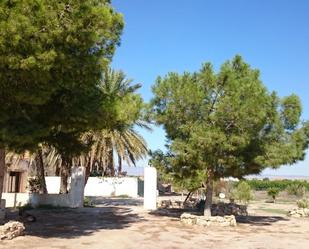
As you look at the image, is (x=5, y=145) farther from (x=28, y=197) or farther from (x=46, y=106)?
(x=28, y=197)

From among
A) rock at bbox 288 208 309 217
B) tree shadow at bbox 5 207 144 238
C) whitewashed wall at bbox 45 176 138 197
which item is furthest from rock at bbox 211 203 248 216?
whitewashed wall at bbox 45 176 138 197

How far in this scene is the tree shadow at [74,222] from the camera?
51.4 ft

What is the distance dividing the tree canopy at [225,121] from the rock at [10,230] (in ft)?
24.6

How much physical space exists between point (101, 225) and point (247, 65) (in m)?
8.77

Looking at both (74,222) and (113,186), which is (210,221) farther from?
(113,186)

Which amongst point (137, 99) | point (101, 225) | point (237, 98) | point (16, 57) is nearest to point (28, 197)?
point (101, 225)

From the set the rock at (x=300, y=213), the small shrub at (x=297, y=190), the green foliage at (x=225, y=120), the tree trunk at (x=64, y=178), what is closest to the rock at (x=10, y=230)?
the green foliage at (x=225, y=120)

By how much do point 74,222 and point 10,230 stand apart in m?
5.28

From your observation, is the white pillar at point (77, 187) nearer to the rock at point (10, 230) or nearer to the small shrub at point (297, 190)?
the rock at point (10, 230)

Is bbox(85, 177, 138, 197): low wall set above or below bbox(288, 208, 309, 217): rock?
above

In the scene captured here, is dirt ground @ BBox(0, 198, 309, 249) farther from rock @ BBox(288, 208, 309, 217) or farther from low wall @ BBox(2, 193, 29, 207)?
low wall @ BBox(2, 193, 29, 207)

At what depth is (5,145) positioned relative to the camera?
46.6 feet

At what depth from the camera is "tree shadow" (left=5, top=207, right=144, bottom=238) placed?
1567 cm

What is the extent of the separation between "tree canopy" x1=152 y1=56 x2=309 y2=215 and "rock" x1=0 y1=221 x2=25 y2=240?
7509 millimetres
